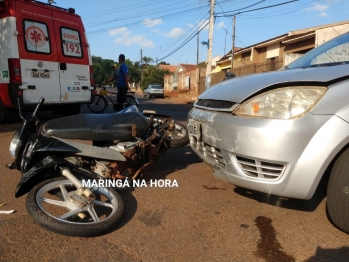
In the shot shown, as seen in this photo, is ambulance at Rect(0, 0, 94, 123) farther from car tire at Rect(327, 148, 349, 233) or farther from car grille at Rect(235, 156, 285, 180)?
car tire at Rect(327, 148, 349, 233)

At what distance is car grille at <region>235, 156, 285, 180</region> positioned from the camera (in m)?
2.22

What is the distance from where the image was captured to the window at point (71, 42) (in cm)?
688

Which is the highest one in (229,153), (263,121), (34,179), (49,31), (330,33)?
(330,33)

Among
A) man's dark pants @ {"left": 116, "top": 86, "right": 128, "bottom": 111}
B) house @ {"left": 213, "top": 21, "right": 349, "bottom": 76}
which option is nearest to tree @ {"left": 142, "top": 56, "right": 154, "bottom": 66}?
house @ {"left": 213, "top": 21, "right": 349, "bottom": 76}

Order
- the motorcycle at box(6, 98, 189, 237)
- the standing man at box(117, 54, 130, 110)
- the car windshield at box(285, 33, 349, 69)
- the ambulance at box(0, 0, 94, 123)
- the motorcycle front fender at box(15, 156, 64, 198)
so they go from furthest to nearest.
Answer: the standing man at box(117, 54, 130, 110) < the ambulance at box(0, 0, 94, 123) < the car windshield at box(285, 33, 349, 69) < the motorcycle front fender at box(15, 156, 64, 198) < the motorcycle at box(6, 98, 189, 237)

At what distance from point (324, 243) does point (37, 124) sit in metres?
2.65

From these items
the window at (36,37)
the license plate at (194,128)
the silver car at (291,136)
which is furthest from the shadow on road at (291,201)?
the window at (36,37)

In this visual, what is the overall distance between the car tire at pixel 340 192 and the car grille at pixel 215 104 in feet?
2.94

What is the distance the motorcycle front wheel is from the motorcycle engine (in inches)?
8.1

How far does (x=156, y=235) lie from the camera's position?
2.36m

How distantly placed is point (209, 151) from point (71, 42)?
549cm

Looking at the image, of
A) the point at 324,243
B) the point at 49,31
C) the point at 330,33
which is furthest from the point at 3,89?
the point at 330,33

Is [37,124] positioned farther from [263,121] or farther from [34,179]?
[263,121]

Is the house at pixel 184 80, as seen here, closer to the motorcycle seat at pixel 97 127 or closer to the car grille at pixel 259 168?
the motorcycle seat at pixel 97 127
